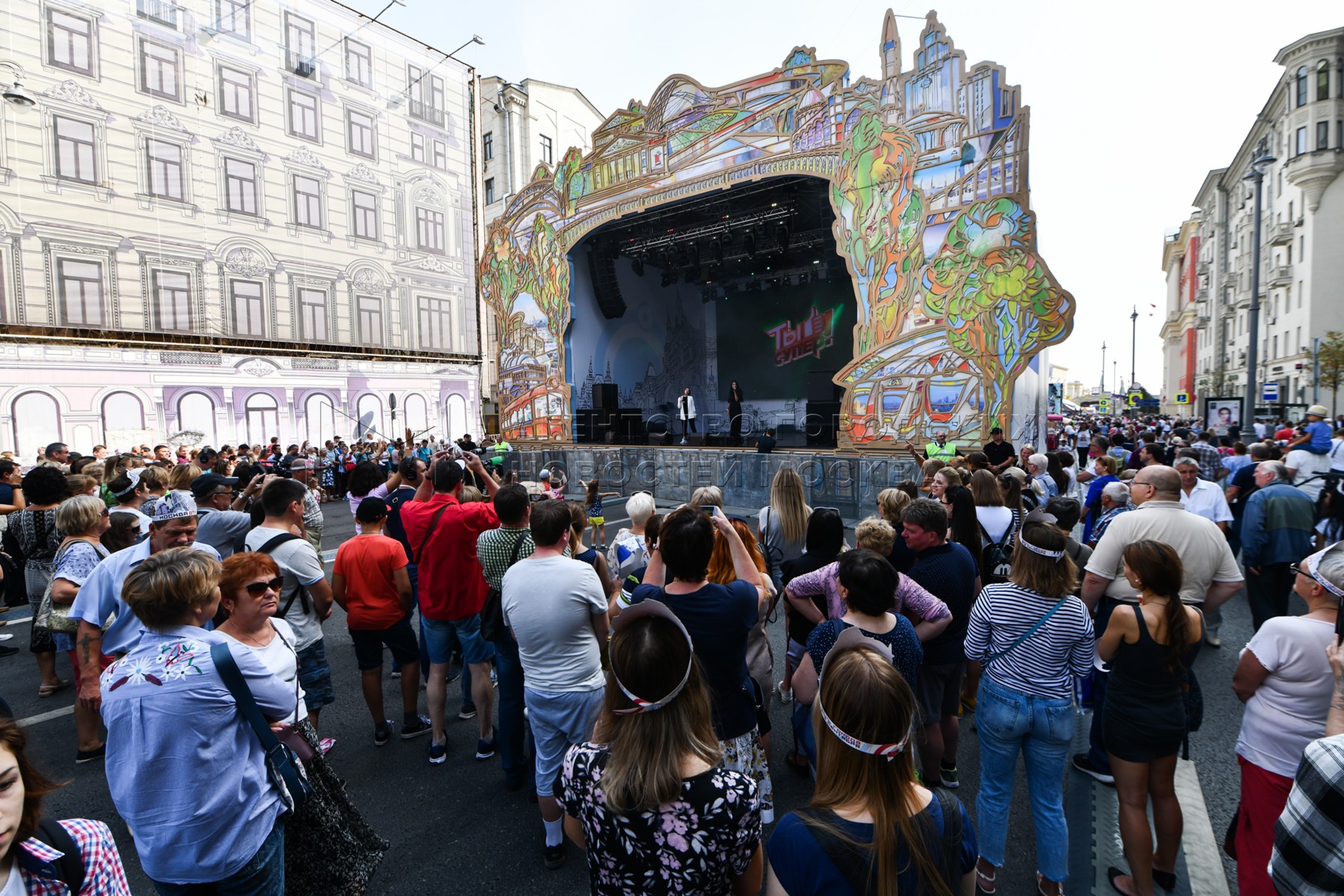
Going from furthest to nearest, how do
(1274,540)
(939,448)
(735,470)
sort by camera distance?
(735,470) → (939,448) → (1274,540)

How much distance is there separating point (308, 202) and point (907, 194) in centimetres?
2022

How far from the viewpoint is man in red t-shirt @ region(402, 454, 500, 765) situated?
12.8 feet

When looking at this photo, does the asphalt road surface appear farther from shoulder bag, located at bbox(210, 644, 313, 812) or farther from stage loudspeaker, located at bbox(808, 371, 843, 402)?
stage loudspeaker, located at bbox(808, 371, 843, 402)

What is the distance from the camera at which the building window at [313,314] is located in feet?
68.5

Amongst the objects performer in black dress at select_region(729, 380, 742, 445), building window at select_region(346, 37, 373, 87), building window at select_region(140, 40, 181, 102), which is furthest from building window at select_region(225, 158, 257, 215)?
performer in black dress at select_region(729, 380, 742, 445)

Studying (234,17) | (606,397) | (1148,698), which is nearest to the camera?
(1148,698)

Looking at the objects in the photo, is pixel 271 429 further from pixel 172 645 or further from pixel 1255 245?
pixel 1255 245

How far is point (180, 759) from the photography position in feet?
6.07

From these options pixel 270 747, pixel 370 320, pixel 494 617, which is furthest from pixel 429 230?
pixel 270 747

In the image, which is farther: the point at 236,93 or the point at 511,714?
the point at 236,93

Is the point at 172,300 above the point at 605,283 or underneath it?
underneath

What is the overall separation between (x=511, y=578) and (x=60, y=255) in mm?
21185

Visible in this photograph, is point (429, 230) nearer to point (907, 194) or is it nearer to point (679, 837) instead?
point (907, 194)

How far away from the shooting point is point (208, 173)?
62.2 feet
